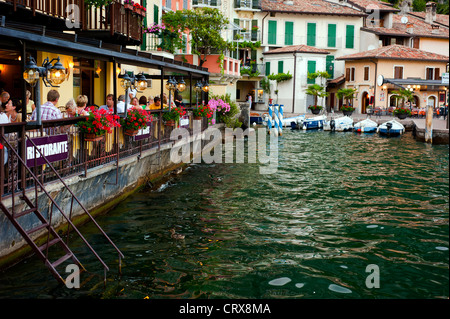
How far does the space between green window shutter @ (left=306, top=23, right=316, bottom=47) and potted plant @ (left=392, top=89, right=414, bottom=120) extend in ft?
37.6

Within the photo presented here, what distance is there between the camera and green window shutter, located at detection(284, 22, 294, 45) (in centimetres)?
5703

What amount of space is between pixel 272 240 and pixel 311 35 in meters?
49.8

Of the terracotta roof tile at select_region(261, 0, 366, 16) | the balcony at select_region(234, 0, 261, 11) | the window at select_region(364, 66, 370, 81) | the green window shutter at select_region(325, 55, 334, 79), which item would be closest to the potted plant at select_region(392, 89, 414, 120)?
the window at select_region(364, 66, 370, 81)

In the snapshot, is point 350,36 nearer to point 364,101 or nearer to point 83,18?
point 364,101

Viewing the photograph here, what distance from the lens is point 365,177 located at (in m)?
18.3

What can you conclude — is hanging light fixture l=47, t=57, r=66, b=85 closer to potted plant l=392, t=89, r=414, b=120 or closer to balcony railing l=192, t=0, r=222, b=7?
potted plant l=392, t=89, r=414, b=120

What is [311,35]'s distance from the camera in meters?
57.5

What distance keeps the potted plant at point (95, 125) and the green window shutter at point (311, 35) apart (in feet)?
161

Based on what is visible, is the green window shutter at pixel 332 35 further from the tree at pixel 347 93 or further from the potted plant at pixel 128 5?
the potted plant at pixel 128 5

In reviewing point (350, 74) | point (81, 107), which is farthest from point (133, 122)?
point (350, 74)

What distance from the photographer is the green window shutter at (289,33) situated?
57031mm

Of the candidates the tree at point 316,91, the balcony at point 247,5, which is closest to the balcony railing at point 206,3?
the balcony at point 247,5

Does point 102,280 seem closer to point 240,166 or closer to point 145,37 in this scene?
point 240,166

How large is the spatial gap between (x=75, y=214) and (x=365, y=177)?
10816 mm
